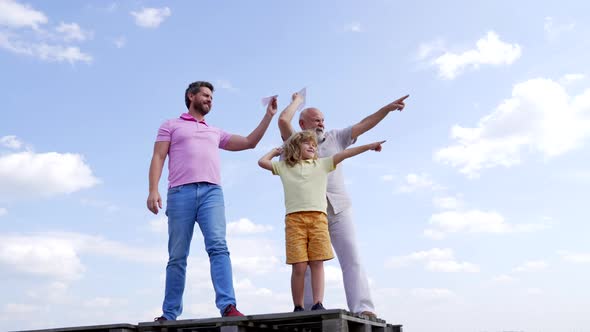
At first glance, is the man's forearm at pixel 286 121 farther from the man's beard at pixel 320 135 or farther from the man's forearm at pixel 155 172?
the man's forearm at pixel 155 172

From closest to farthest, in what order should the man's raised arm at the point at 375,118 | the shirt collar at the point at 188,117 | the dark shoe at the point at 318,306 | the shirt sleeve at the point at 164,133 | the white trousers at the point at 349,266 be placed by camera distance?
1. the dark shoe at the point at 318,306
2. the white trousers at the point at 349,266
3. the shirt sleeve at the point at 164,133
4. the shirt collar at the point at 188,117
5. the man's raised arm at the point at 375,118

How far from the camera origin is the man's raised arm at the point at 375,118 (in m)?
7.97

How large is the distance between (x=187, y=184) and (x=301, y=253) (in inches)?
57.2

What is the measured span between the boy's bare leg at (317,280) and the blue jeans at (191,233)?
826 mm

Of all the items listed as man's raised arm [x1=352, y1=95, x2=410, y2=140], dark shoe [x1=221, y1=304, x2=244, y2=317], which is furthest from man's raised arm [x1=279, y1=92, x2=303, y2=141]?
dark shoe [x1=221, y1=304, x2=244, y2=317]

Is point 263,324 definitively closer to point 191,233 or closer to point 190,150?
point 191,233

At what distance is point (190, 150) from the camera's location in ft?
24.7

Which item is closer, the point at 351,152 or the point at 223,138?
the point at 351,152

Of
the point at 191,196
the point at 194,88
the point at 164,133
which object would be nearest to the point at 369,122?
the point at 194,88

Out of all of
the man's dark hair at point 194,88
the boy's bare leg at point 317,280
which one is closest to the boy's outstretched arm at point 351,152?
the boy's bare leg at point 317,280

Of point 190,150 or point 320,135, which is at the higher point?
point 320,135

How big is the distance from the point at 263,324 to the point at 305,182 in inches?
56.0

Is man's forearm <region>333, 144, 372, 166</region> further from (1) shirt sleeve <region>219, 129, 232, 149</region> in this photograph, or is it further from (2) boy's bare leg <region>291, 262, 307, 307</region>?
(1) shirt sleeve <region>219, 129, 232, 149</region>

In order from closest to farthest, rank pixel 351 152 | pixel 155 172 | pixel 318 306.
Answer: pixel 318 306
pixel 351 152
pixel 155 172
